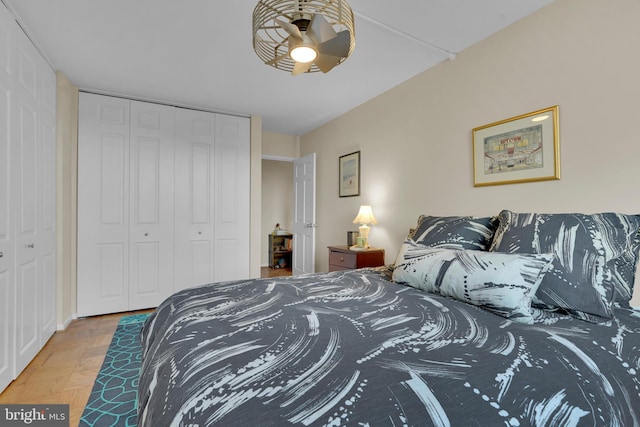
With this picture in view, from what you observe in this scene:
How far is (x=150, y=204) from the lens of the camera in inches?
140

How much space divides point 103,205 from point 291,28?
3.02 metres

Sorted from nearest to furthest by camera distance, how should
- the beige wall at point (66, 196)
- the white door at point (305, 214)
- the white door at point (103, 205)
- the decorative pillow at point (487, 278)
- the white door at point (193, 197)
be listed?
the decorative pillow at point (487, 278) → the beige wall at point (66, 196) → the white door at point (103, 205) → the white door at point (193, 197) → the white door at point (305, 214)

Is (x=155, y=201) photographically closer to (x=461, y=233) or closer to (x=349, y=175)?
(x=349, y=175)

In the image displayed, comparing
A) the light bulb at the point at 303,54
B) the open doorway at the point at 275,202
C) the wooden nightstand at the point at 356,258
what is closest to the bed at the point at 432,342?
→ the light bulb at the point at 303,54

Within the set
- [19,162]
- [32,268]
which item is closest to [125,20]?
[19,162]

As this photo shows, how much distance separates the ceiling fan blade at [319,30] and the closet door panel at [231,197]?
2.79 m

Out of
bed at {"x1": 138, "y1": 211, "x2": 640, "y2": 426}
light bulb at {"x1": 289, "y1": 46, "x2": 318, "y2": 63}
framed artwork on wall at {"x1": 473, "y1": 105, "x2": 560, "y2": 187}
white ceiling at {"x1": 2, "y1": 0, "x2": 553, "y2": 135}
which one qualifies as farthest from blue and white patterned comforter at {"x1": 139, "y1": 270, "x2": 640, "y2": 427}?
white ceiling at {"x1": 2, "y1": 0, "x2": 553, "y2": 135}

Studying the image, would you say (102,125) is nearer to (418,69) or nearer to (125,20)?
(125,20)

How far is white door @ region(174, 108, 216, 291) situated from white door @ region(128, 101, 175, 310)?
0.09 meters

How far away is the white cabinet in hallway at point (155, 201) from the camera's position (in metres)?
3.29

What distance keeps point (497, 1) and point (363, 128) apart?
1.85m

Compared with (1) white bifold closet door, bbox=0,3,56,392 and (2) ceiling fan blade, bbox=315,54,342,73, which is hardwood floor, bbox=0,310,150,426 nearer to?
(1) white bifold closet door, bbox=0,3,56,392

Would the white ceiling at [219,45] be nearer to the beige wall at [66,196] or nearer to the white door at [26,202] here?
the beige wall at [66,196]

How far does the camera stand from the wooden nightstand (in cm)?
304
